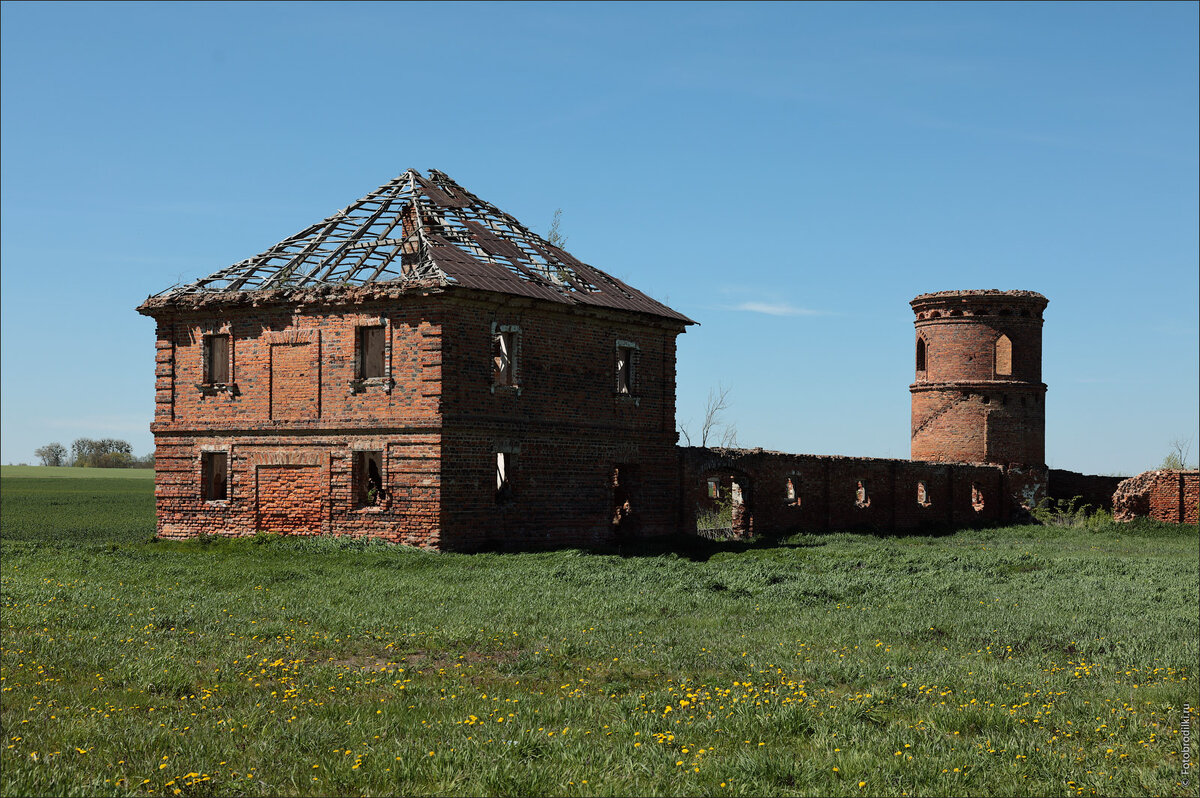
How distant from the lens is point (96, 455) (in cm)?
10856

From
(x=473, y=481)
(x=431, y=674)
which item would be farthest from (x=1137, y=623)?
(x=473, y=481)

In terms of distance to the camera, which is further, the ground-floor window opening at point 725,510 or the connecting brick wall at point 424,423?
the ground-floor window opening at point 725,510

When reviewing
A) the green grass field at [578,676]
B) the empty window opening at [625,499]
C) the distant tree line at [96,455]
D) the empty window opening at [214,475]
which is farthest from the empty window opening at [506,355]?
the distant tree line at [96,455]

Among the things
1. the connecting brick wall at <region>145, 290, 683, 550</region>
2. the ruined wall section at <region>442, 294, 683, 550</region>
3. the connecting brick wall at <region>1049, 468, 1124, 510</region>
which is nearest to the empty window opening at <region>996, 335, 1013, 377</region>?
the connecting brick wall at <region>1049, 468, 1124, 510</region>

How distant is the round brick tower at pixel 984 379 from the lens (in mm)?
40375

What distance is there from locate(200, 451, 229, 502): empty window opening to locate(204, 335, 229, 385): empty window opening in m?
1.66

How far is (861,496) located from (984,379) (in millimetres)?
8681

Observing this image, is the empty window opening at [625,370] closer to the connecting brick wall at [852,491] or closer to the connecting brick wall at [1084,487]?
the connecting brick wall at [852,491]

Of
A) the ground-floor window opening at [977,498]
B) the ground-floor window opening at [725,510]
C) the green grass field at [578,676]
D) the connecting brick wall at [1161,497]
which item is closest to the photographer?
the green grass field at [578,676]

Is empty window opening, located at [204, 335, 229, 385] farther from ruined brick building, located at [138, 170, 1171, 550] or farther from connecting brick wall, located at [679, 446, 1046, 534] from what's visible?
connecting brick wall, located at [679, 446, 1046, 534]

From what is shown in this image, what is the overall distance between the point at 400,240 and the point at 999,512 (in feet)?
82.7

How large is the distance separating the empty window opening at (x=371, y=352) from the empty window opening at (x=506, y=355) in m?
2.36

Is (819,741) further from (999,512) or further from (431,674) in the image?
(999,512)

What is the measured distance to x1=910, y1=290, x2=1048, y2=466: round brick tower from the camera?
40.4 metres
